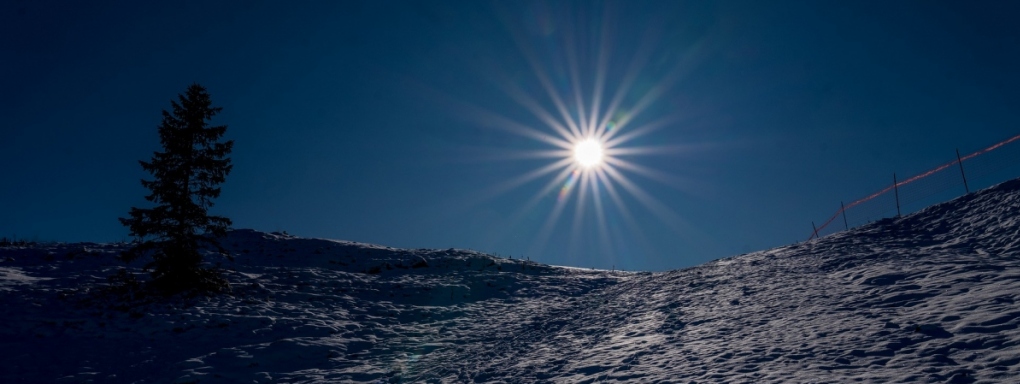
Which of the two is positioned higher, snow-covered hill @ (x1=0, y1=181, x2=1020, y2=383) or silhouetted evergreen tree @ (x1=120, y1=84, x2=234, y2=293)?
silhouetted evergreen tree @ (x1=120, y1=84, x2=234, y2=293)

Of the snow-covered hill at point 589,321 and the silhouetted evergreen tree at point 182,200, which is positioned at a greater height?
the silhouetted evergreen tree at point 182,200

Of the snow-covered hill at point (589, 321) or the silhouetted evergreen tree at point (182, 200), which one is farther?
the silhouetted evergreen tree at point (182, 200)

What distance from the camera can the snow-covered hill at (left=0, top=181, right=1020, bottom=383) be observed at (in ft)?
28.6

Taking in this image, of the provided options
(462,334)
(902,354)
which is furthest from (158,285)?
(902,354)

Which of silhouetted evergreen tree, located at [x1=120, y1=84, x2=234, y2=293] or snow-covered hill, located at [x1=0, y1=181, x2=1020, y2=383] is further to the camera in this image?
silhouetted evergreen tree, located at [x1=120, y1=84, x2=234, y2=293]

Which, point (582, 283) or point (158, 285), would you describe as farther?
point (582, 283)

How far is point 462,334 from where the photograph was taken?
15992 mm

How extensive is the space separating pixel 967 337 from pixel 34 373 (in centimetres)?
1799

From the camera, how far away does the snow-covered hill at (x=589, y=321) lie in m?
8.72

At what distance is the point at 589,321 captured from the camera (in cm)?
1544

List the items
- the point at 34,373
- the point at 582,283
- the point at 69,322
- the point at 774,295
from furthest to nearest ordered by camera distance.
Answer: the point at 582,283 < the point at 69,322 < the point at 774,295 < the point at 34,373

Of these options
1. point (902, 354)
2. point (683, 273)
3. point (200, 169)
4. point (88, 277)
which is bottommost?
point (902, 354)

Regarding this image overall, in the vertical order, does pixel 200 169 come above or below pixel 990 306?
above

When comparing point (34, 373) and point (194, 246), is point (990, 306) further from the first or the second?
point (194, 246)
